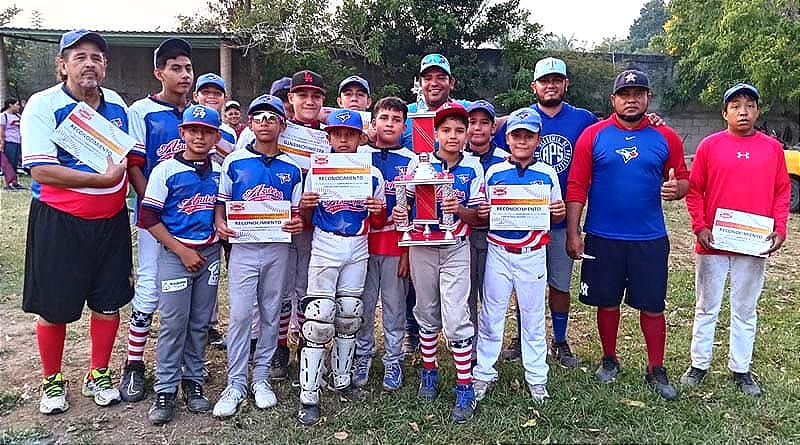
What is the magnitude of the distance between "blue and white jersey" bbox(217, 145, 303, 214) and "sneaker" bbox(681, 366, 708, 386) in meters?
3.13

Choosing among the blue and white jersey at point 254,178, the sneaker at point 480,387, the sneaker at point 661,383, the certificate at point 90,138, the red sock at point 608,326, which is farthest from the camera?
the red sock at point 608,326

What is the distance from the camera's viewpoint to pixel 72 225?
3957 millimetres

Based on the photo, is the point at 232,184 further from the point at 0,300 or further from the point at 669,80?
the point at 669,80

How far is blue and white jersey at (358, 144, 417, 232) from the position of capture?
4.30m

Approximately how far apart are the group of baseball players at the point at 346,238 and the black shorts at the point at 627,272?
0.05 feet

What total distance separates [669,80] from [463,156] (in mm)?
20401

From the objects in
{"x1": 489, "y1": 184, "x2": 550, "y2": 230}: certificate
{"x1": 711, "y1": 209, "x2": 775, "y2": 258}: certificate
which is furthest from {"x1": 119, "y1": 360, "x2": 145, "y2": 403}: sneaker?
{"x1": 711, "y1": 209, "x2": 775, "y2": 258}: certificate

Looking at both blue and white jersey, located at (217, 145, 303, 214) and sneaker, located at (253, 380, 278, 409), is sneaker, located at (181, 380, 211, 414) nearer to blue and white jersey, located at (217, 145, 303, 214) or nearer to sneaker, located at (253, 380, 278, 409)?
sneaker, located at (253, 380, 278, 409)

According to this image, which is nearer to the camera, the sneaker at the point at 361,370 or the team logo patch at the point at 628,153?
the team logo patch at the point at 628,153

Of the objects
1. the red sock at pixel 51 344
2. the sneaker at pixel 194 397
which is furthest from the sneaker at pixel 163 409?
the red sock at pixel 51 344

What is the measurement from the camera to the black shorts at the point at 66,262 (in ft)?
12.9

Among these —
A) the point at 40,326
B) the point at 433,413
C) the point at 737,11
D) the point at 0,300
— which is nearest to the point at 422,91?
the point at 433,413

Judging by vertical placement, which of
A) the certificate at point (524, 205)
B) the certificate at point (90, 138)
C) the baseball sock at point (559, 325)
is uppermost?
the certificate at point (90, 138)

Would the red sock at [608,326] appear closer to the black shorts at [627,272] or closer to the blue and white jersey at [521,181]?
the black shorts at [627,272]
